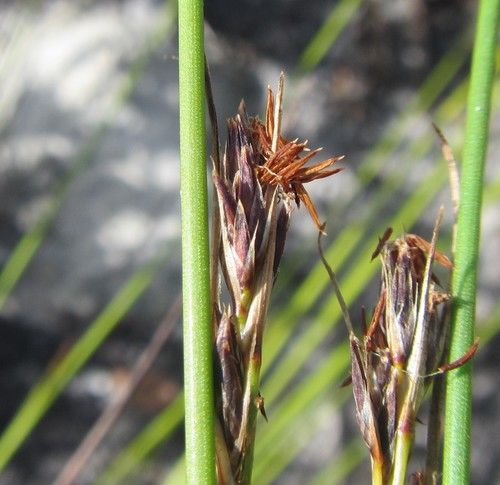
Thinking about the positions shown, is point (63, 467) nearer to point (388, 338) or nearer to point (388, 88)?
point (388, 88)

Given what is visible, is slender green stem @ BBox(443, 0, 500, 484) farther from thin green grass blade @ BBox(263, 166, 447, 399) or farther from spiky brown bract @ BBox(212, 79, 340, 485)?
thin green grass blade @ BBox(263, 166, 447, 399)

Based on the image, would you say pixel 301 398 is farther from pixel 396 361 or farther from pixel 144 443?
pixel 396 361

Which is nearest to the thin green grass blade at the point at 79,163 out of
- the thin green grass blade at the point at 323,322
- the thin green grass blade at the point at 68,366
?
the thin green grass blade at the point at 68,366

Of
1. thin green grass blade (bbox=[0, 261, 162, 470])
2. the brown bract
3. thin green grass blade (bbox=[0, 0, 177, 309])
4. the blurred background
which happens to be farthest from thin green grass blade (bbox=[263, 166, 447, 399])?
the brown bract

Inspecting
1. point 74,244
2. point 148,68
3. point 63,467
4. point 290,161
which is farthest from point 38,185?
point 290,161

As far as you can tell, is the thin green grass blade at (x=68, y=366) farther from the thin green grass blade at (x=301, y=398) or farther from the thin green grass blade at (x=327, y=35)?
the thin green grass blade at (x=327, y=35)
